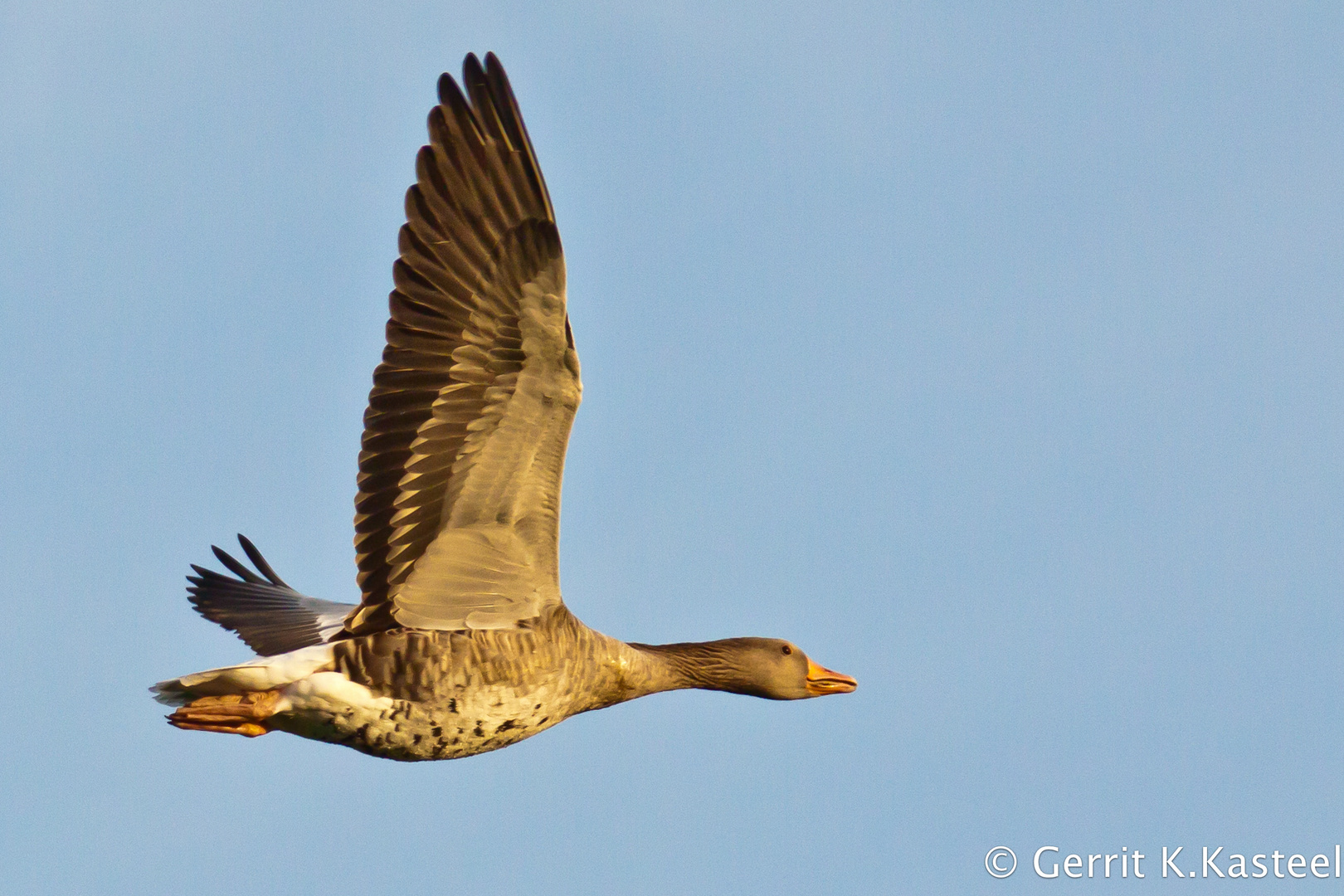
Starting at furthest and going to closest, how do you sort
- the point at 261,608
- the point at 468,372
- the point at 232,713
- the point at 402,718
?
the point at 261,608
the point at 402,718
the point at 232,713
the point at 468,372

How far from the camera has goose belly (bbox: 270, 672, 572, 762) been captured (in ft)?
37.6

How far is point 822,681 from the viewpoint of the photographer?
13.9 m

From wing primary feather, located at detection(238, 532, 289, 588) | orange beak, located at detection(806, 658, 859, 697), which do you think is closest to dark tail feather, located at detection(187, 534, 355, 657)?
wing primary feather, located at detection(238, 532, 289, 588)

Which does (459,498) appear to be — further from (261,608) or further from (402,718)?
(261,608)

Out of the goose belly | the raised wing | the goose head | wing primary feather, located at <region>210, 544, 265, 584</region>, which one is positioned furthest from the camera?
wing primary feather, located at <region>210, 544, 265, 584</region>

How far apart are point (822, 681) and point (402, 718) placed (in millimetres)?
4108

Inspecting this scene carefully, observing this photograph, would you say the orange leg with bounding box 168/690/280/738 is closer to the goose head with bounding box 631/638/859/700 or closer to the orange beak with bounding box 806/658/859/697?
the goose head with bounding box 631/638/859/700

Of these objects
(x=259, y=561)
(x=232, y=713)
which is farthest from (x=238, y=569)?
(x=232, y=713)

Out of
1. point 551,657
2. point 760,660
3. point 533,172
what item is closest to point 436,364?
point 533,172

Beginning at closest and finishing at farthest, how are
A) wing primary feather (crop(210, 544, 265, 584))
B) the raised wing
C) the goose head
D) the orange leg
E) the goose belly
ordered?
the raised wing → the orange leg → the goose belly → the goose head → wing primary feather (crop(210, 544, 265, 584))

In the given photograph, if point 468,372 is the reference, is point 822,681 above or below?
below

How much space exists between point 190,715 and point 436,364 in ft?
10.2

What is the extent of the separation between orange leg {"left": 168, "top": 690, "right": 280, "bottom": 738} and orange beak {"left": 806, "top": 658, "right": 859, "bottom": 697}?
481 cm

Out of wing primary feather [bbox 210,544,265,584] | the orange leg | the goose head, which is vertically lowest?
the orange leg
